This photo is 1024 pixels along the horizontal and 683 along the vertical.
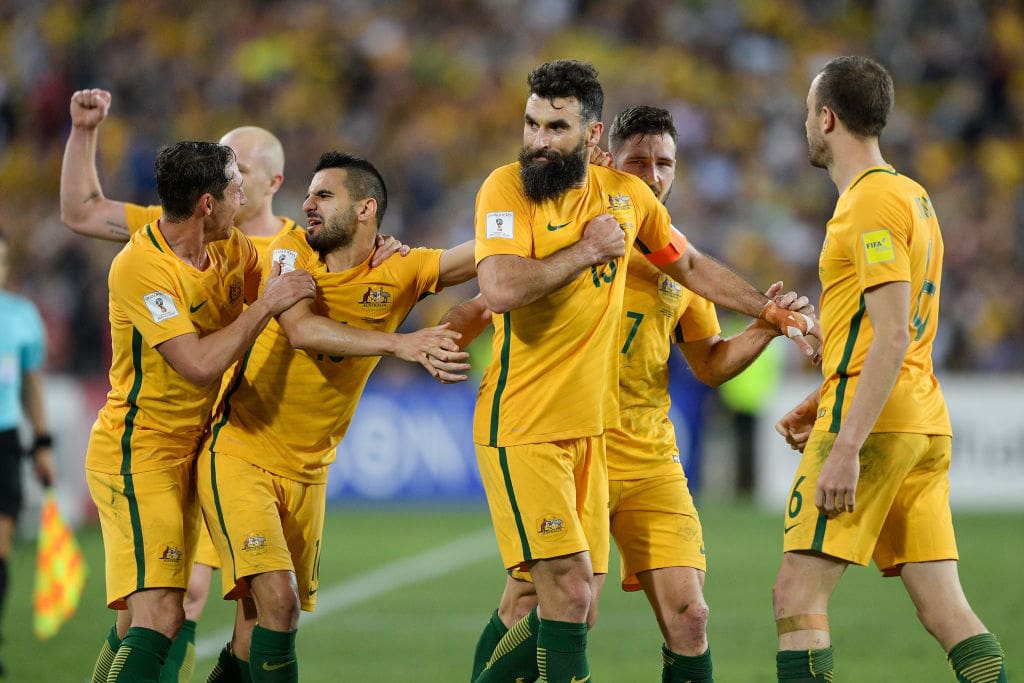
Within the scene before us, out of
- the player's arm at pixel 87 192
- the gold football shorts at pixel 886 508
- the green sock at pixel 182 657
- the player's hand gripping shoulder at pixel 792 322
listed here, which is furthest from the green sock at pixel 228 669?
the player's hand gripping shoulder at pixel 792 322

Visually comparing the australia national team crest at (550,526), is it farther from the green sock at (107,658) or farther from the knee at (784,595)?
the green sock at (107,658)

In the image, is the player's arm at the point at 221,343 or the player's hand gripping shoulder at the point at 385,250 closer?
the player's arm at the point at 221,343

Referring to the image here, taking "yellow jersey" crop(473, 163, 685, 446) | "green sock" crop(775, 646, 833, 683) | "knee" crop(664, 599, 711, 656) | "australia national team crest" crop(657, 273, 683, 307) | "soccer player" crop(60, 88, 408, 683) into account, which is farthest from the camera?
"soccer player" crop(60, 88, 408, 683)

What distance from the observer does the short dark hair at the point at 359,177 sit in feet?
18.7

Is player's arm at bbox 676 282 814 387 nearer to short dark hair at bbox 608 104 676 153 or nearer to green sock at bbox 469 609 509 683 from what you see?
short dark hair at bbox 608 104 676 153

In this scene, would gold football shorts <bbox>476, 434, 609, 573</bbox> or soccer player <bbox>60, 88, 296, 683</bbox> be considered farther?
soccer player <bbox>60, 88, 296, 683</bbox>

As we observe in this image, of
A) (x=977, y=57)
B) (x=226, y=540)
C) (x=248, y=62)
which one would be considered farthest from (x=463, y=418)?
(x=226, y=540)

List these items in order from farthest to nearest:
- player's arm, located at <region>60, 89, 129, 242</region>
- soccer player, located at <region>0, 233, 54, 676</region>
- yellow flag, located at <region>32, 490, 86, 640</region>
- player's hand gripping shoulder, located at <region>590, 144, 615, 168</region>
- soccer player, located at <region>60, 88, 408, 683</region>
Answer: soccer player, located at <region>0, 233, 54, 676</region> < yellow flag, located at <region>32, 490, 86, 640</region> < player's arm, located at <region>60, 89, 129, 242</region> < soccer player, located at <region>60, 88, 408, 683</region> < player's hand gripping shoulder, located at <region>590, 144, 615, 168</region>

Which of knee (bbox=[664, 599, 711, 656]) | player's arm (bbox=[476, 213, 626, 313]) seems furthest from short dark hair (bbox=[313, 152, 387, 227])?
knee (bbox=[664, 599, 711, 656])

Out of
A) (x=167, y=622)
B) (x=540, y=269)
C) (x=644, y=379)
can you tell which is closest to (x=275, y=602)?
(x=167, y=622)

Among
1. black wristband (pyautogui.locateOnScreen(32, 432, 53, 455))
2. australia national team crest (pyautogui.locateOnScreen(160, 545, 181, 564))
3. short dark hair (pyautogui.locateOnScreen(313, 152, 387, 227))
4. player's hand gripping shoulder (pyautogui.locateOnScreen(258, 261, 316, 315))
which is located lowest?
australia national team crest (pyautogui.locateOnScreen(160, 545, 181, 564))

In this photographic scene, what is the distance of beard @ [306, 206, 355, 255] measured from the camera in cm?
566

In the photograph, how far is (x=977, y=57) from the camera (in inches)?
739

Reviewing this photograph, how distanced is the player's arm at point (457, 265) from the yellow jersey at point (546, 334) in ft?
1.88
